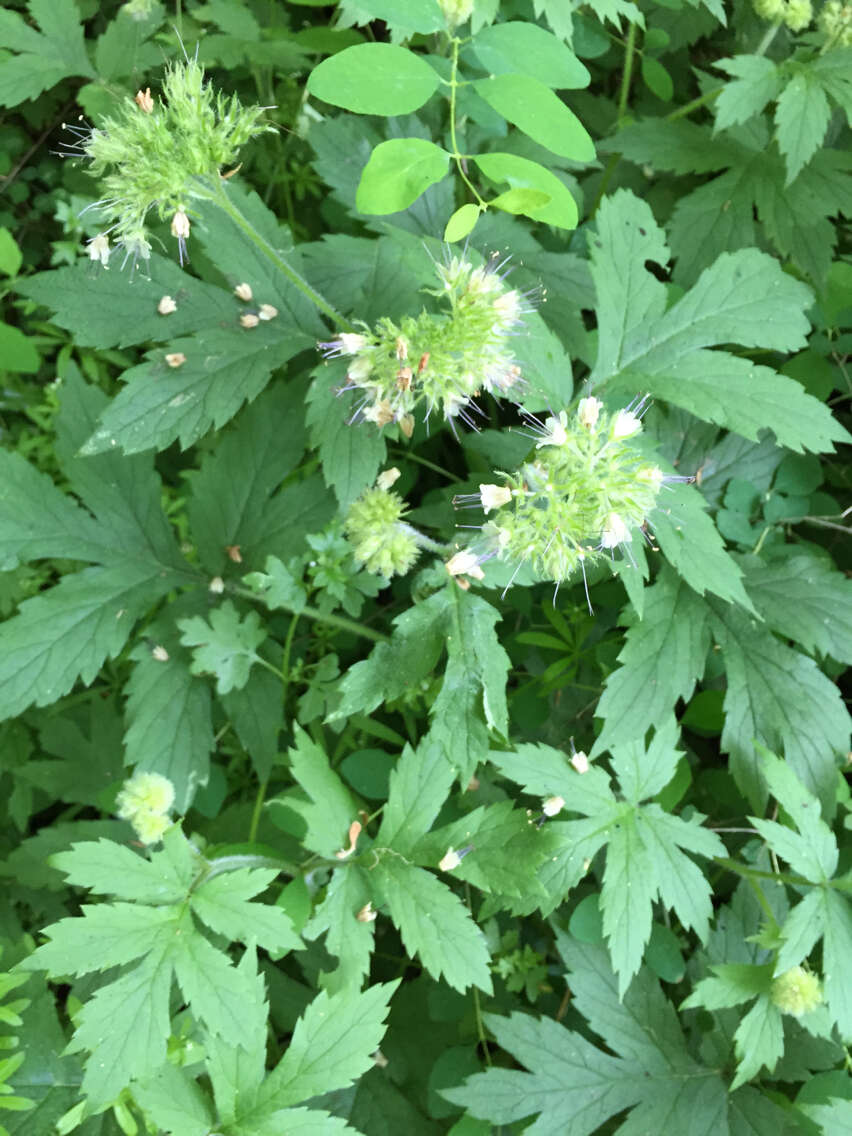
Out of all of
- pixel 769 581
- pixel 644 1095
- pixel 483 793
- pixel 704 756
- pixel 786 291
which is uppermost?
pixel 786 291

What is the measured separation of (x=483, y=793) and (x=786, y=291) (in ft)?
5.43

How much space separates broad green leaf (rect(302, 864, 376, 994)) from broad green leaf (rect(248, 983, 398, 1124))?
0.21 feet

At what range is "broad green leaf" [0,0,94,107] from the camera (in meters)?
2.54

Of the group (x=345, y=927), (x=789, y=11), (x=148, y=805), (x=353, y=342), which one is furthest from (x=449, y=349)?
(x=789, y=11)

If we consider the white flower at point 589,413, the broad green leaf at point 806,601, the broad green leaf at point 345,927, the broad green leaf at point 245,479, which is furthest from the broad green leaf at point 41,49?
the broad green leaf at point 806,601

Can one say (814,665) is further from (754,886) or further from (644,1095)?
(644,1095)

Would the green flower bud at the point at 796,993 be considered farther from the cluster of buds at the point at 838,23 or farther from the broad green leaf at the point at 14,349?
the broad green leaf at the point at 14,349

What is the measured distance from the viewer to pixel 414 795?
6.86 ft

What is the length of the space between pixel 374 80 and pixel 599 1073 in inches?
98.5

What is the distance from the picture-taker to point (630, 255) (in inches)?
90.7

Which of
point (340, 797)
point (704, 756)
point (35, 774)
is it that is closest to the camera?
point (340, 797)

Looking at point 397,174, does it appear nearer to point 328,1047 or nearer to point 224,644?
point 224,644

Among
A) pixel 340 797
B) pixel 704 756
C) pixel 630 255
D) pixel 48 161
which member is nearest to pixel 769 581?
pixel 704 756

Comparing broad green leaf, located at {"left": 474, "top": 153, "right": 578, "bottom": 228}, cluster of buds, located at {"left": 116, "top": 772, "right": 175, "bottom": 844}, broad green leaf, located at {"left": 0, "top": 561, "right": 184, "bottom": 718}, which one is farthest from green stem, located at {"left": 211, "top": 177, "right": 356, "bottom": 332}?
cluster of buds, located at {"left": 116, "top": 772, "right": 175, "bottom": 844}
